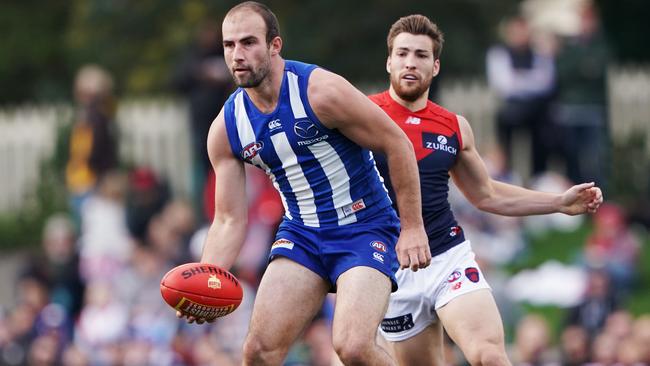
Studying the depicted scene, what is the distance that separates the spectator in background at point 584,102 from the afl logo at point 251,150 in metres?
8.81

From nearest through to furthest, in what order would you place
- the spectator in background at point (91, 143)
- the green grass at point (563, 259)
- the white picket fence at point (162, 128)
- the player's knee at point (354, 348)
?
the player's knee at point (354, 348), the green grass at point (563, 259), the spectator in background at point (91, 143), the white picket fence at point (162, 128)

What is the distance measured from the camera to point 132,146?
20.3m

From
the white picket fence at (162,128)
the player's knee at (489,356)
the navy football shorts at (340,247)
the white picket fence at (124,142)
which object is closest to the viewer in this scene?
the navy football shorts at (340,247)

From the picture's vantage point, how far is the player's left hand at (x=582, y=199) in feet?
30.1

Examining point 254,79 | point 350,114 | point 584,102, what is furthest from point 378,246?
point 584,102

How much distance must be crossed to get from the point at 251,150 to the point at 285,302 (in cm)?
87

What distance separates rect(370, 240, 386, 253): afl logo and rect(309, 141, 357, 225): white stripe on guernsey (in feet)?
0.59

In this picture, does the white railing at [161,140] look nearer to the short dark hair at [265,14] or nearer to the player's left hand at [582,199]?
the player's left hand at [582,199]

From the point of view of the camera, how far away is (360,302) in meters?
8.30

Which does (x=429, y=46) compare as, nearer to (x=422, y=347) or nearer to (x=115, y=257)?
(x=422, y=347)

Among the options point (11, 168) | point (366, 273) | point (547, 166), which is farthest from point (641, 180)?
point (366, 273)

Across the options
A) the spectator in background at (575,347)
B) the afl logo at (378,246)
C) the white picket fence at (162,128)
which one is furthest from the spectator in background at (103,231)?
the afl logo at (378,246)

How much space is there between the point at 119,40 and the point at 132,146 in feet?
14.2

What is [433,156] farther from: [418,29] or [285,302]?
[285,302]
